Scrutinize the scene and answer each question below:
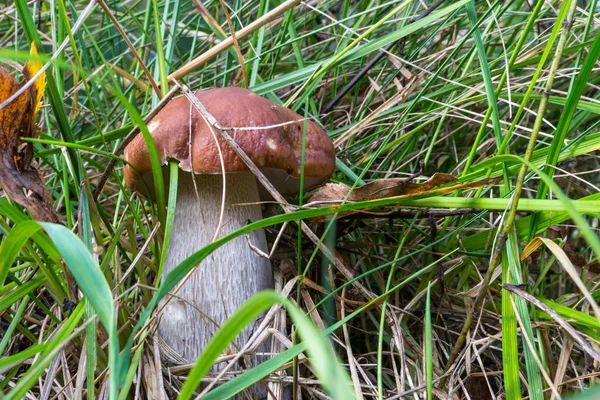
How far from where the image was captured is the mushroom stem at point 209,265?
1117 mm

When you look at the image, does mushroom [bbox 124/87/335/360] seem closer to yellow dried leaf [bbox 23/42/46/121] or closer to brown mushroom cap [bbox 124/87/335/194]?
brown mushroom cap [bbox 124/87/335/194]

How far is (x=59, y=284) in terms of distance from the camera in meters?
0.96

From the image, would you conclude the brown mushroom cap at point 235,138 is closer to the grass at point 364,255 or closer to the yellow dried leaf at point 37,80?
the grass at point 364,255

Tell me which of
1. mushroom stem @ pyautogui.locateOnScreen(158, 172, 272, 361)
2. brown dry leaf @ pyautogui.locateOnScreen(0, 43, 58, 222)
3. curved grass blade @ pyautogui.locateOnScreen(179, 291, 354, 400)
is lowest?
mushroom stem @ pyautogui.locateOnScreen(158, 172, 272, 361)

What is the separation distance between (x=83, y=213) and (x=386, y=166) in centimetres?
87

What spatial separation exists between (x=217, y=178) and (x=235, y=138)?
195 mm

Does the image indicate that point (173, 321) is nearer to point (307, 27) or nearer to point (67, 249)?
point (67, 249)

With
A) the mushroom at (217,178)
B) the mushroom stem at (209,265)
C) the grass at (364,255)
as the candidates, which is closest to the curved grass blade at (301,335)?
the grass at (364,255)

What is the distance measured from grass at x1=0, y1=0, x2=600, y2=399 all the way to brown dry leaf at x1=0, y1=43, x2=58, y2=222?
0.13ft

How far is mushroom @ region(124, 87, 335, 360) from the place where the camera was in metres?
1.01

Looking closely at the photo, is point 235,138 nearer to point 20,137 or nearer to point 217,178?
point 217,178

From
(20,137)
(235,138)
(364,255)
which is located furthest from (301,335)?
(364,255)

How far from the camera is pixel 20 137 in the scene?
906 mm

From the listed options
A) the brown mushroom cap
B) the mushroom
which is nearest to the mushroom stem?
the mushroom
